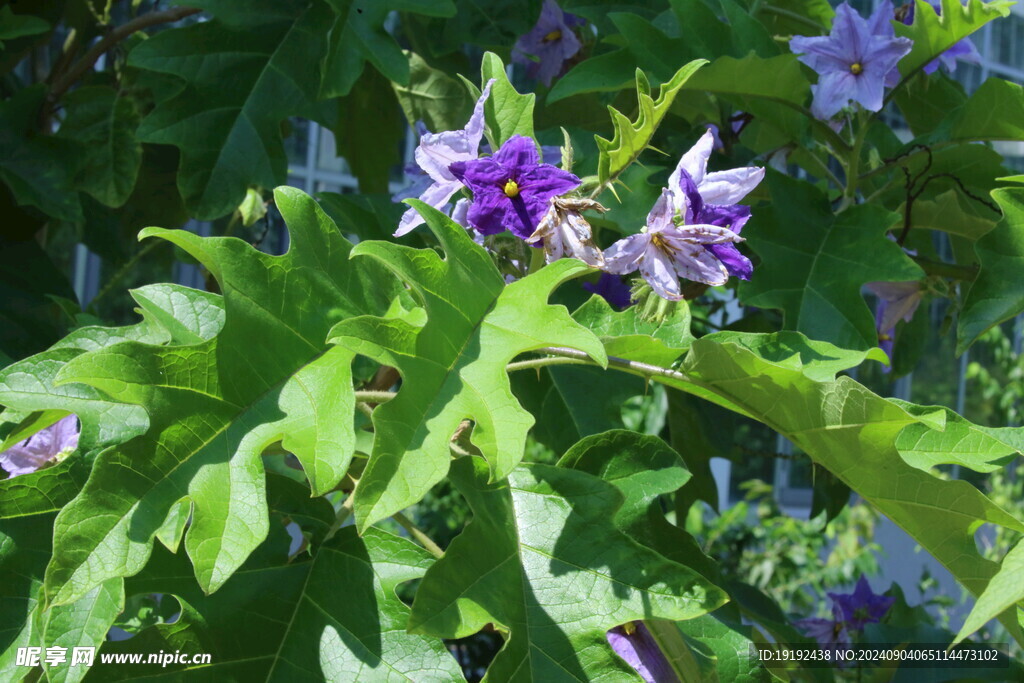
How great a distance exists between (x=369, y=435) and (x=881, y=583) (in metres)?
4.76

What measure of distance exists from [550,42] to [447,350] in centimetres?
78

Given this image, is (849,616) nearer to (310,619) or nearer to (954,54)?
(954,54)

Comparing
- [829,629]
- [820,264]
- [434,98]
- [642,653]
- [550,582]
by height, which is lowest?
[829,629]

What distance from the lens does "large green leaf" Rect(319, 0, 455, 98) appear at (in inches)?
38.7

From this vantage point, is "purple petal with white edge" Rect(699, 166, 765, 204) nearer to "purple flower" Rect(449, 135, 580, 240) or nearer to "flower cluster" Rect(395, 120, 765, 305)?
"flower cluster" Rect(395, 120, 765, 305)

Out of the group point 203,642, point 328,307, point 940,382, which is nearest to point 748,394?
point 328,307

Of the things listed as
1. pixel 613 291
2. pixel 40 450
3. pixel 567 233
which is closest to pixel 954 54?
pixel 613 291

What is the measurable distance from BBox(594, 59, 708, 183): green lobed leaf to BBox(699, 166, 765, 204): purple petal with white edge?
0.08 m

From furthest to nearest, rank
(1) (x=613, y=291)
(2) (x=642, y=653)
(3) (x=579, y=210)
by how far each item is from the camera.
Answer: (1) (x=613, y=291) < (2) (x=642, y=653) < (3) (x=579, y=210)

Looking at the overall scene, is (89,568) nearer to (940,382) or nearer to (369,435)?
(369,435)

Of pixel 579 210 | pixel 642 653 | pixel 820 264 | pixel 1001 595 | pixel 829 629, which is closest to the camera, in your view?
pixel 1001 595

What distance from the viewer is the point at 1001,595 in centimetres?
49

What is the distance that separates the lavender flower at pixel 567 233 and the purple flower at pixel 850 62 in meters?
0.48

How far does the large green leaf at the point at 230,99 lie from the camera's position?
40.6 inches
